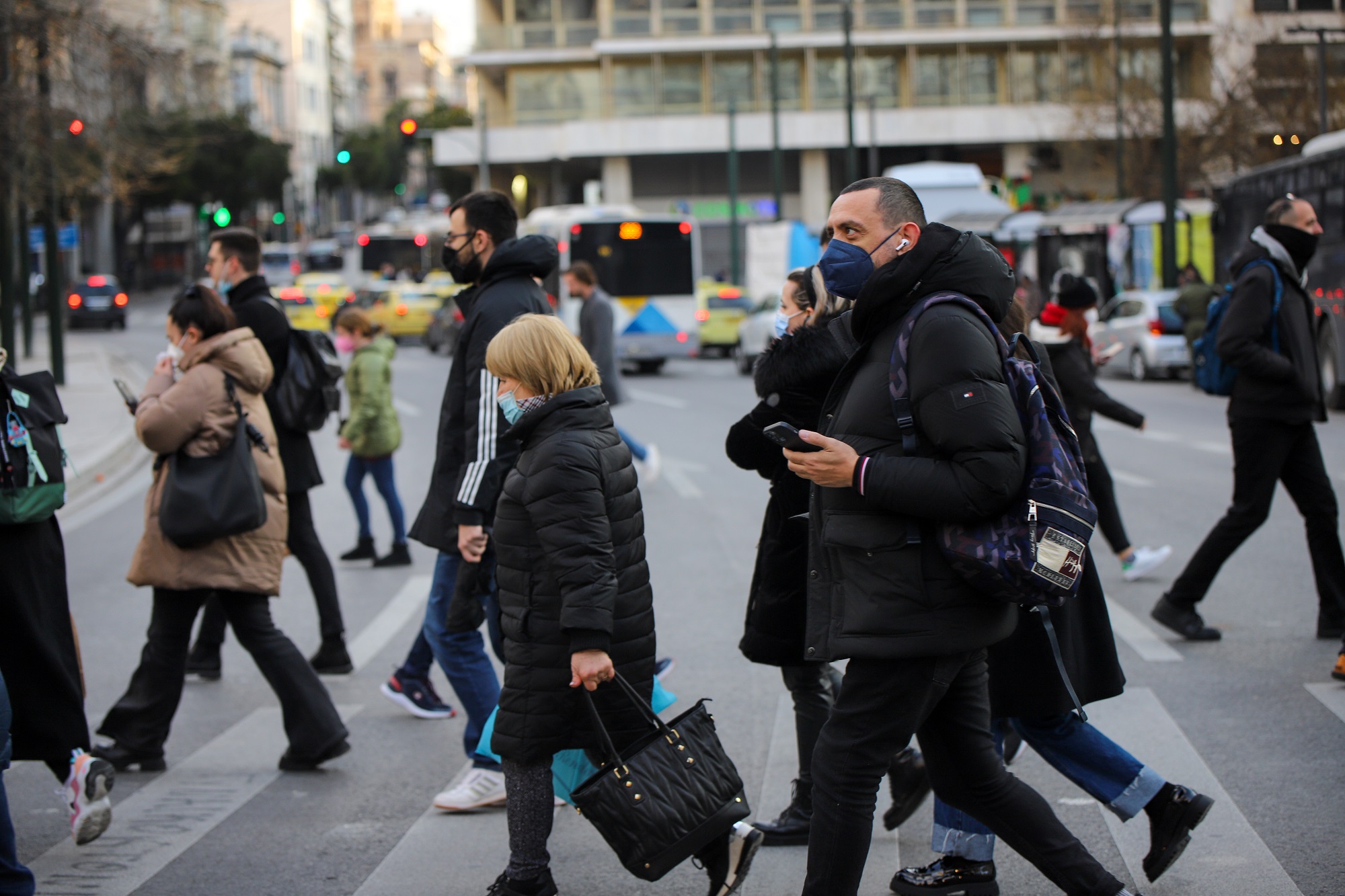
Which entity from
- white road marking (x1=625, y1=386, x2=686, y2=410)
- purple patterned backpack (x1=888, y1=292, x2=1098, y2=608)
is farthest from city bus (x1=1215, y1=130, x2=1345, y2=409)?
purple patterned backpack (x1=888, y1=292, x2=1098, y2=608)

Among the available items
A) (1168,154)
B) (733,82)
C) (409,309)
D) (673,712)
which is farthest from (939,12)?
(673,712)

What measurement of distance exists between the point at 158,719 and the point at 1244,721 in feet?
13.2

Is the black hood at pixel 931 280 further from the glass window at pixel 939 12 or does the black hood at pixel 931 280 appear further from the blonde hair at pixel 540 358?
the glass window at pixel 939 12

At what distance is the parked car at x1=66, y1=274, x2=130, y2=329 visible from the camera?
51.0 m

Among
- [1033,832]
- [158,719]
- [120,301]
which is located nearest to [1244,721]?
[1033,832]

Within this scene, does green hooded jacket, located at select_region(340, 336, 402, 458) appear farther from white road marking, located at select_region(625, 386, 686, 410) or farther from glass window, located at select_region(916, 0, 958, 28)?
glass window, located at select_region(916, 0, 958, 28)

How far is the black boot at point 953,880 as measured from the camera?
409cm

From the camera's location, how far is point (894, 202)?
3.45 metres

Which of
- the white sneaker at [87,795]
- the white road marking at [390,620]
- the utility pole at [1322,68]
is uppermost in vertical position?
the utility pole at [1322,68]

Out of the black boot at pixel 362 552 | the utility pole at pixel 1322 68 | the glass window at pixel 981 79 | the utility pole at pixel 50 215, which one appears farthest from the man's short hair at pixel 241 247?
the glass window at pixel 981 79

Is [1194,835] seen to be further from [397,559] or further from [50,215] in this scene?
[50,215]

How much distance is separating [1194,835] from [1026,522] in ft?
6.14

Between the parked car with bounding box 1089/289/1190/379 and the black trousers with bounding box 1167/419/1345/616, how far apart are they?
16998 mm

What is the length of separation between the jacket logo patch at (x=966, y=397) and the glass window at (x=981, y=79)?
61469 millimetres
